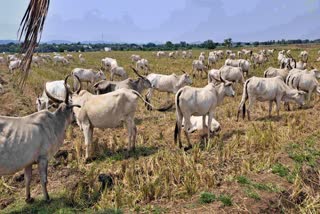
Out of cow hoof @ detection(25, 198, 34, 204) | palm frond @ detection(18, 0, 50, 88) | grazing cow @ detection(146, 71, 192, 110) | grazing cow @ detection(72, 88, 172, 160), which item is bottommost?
cow hoof @ detection(25, 198, 34, 204)

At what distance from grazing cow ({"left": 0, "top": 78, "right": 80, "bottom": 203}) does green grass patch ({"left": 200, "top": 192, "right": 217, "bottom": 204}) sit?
2.85m

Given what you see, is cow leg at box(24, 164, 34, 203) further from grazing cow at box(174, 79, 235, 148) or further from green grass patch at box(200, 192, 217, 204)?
grazing cow at box(174, 79, 235, 148)

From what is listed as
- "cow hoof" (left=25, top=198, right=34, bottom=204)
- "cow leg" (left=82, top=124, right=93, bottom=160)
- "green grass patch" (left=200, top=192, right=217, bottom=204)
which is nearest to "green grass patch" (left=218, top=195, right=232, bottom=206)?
"green grass patch" (left=200, top=192, right=217, bottom=204)

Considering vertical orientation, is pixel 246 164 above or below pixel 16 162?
below

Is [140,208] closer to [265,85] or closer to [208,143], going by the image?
[208,143]

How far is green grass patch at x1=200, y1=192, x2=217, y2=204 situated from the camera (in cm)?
657

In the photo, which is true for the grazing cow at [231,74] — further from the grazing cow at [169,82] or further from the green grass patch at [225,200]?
the green grass patch at [225,200]

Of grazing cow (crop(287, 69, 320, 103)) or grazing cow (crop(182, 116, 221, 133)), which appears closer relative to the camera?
grazing cow (crop(182, 116, 221, 133))

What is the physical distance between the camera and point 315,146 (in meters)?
9.50

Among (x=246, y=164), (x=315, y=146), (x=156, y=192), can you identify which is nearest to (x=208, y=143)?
(x=246, y=164)

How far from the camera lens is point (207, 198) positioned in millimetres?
6602

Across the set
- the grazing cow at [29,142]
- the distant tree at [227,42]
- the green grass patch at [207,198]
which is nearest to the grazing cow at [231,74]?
the grazing cow at [29,142]

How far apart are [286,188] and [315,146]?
2.67 meters

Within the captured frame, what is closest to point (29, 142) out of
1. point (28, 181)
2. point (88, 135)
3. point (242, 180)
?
point (28, 181)
